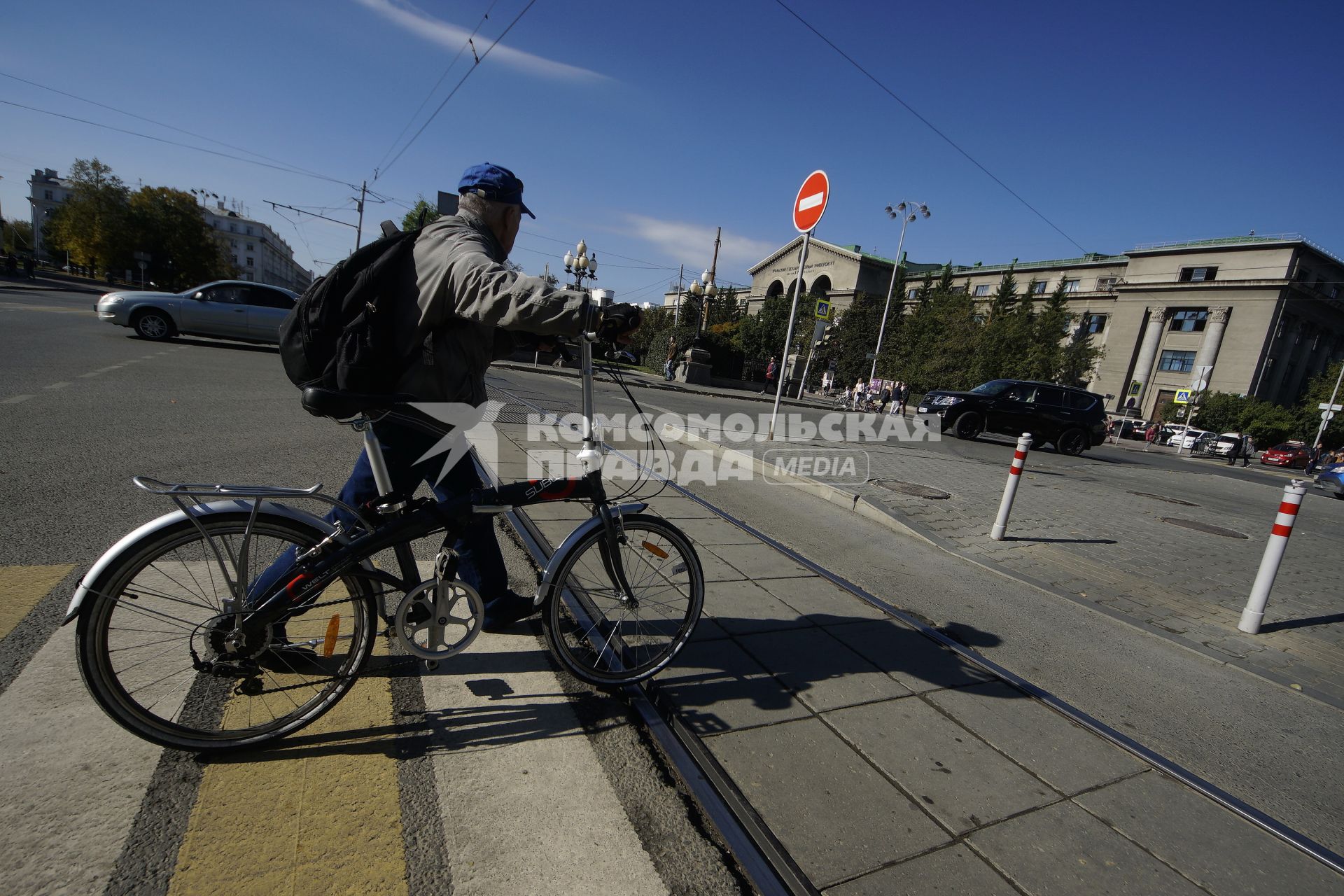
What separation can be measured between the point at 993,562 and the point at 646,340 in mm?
35542

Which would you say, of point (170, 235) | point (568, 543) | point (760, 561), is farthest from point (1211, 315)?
point (170, 235)

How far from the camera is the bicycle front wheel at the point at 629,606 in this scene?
8.25 feet

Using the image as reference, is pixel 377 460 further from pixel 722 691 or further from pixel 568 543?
pixel 722 691

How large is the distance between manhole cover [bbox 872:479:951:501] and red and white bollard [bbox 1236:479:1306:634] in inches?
123

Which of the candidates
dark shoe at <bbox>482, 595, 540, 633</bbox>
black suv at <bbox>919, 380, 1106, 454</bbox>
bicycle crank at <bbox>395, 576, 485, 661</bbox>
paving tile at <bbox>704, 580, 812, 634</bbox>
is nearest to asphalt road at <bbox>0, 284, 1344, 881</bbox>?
paving tile at <bbox>704, 580, 812, 634</bbox>

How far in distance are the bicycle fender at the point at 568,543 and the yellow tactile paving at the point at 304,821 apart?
0.71 m

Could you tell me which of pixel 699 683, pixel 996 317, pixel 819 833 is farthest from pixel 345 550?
pixel 996 317

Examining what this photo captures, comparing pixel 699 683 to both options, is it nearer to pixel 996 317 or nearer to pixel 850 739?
pixel 850 739

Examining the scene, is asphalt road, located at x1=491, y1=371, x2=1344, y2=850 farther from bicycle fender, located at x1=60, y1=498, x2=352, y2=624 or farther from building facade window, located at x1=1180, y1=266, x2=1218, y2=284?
building facade window, located at x1=1180, y1=266, x2=1218, y2=284

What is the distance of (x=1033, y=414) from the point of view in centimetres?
1631

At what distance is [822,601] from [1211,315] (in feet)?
221

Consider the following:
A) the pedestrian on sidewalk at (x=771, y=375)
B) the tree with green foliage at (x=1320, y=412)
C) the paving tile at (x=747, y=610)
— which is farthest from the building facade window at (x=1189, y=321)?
the paving tile at (x=747, y=610)

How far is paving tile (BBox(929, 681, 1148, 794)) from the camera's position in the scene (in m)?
2.46

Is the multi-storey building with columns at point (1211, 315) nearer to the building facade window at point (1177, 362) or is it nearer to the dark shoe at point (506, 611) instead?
the building facade window at point (1177, 362)
